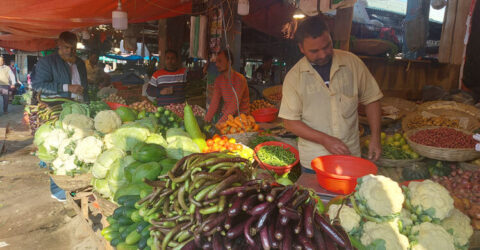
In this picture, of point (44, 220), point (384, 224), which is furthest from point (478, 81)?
point (44, 220)

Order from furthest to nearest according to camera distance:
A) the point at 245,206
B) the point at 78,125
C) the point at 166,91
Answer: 1. the point at 166,91
2. the point at 78,125
3. the point at 245,206

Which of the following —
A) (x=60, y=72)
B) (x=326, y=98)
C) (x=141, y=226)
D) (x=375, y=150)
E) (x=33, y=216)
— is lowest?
(x=33, y=216)

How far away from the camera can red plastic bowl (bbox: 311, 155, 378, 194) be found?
2090 mm

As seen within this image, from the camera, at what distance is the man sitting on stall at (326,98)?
2.81 metres

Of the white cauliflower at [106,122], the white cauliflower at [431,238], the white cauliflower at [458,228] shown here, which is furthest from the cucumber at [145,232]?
the white cauliflower at [106,122]

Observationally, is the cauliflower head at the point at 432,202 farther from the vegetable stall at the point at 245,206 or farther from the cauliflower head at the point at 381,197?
the cauliflower head at the point at 381,197

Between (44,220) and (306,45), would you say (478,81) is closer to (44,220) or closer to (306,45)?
(306,45)

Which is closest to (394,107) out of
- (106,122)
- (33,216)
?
(106,122)

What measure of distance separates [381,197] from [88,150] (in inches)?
99.2

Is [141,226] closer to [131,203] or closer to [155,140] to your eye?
[131,203]

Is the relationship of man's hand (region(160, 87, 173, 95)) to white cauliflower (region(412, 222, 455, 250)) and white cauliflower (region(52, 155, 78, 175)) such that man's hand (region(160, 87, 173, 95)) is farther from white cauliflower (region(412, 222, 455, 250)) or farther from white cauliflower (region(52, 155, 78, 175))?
white cauliflower (region(412, 222, 455, 250))

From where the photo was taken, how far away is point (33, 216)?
443 cm

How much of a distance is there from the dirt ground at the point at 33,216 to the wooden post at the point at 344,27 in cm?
459

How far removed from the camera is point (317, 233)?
4.11 feet
